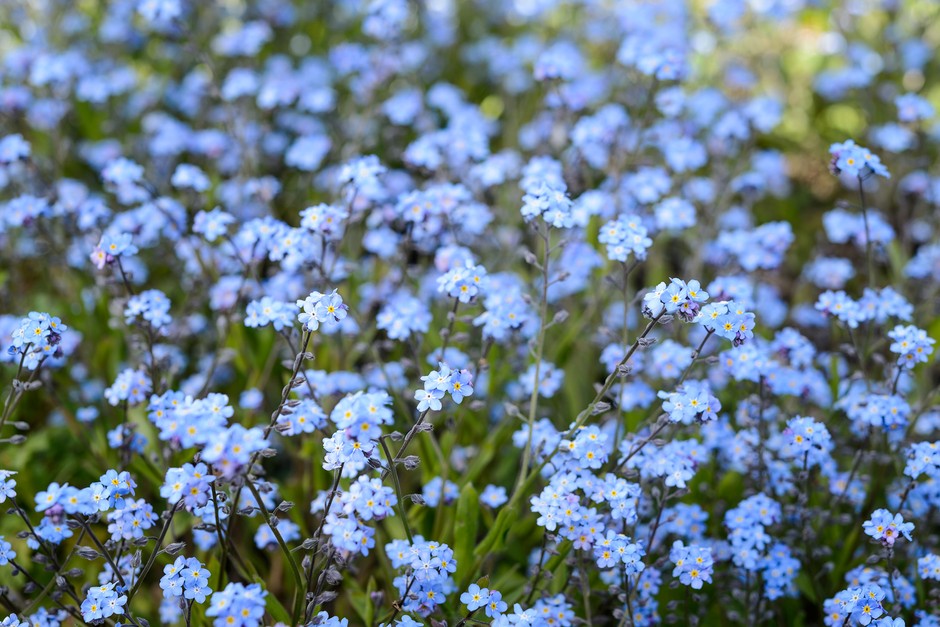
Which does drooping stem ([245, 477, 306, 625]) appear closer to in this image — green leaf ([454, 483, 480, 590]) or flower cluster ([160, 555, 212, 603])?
flower cluster ([160, 555, 212, 603])

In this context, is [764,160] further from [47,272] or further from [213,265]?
[47,272]

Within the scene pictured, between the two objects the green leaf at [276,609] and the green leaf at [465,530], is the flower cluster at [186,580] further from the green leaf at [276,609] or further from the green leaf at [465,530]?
the green leaf at [465,530]

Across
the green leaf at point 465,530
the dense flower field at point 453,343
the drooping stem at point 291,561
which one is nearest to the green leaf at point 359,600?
the dense flower field at point 453,343

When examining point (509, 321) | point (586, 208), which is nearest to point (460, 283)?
point (509, 321)

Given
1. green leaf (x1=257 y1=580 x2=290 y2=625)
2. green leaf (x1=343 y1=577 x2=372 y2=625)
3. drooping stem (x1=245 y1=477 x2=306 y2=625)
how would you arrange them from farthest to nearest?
→ green leaf (x1=343 y1=577 x2=372 y2=625) < green leaf (x1=257 y1=580 x2=290 y2=625) < drooping stem (x1=245 y1=477 x2=306 y2=625)

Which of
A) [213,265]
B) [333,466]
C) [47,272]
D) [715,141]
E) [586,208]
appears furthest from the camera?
[715,141]

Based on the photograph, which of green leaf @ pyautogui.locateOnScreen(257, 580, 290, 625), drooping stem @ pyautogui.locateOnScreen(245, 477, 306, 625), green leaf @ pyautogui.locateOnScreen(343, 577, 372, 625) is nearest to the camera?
drooping stem @ pyautogui.locateOnScreen(245, 477, 306, 625)

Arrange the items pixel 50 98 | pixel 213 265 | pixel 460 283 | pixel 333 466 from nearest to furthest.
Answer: pixel 333 466, pixel 460 283, pixel 213 265, pixel 50 98

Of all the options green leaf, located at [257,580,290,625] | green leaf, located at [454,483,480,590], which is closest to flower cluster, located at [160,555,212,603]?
green leaf, located at [257,580,290,625]

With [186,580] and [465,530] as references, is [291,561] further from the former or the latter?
[465,530]
